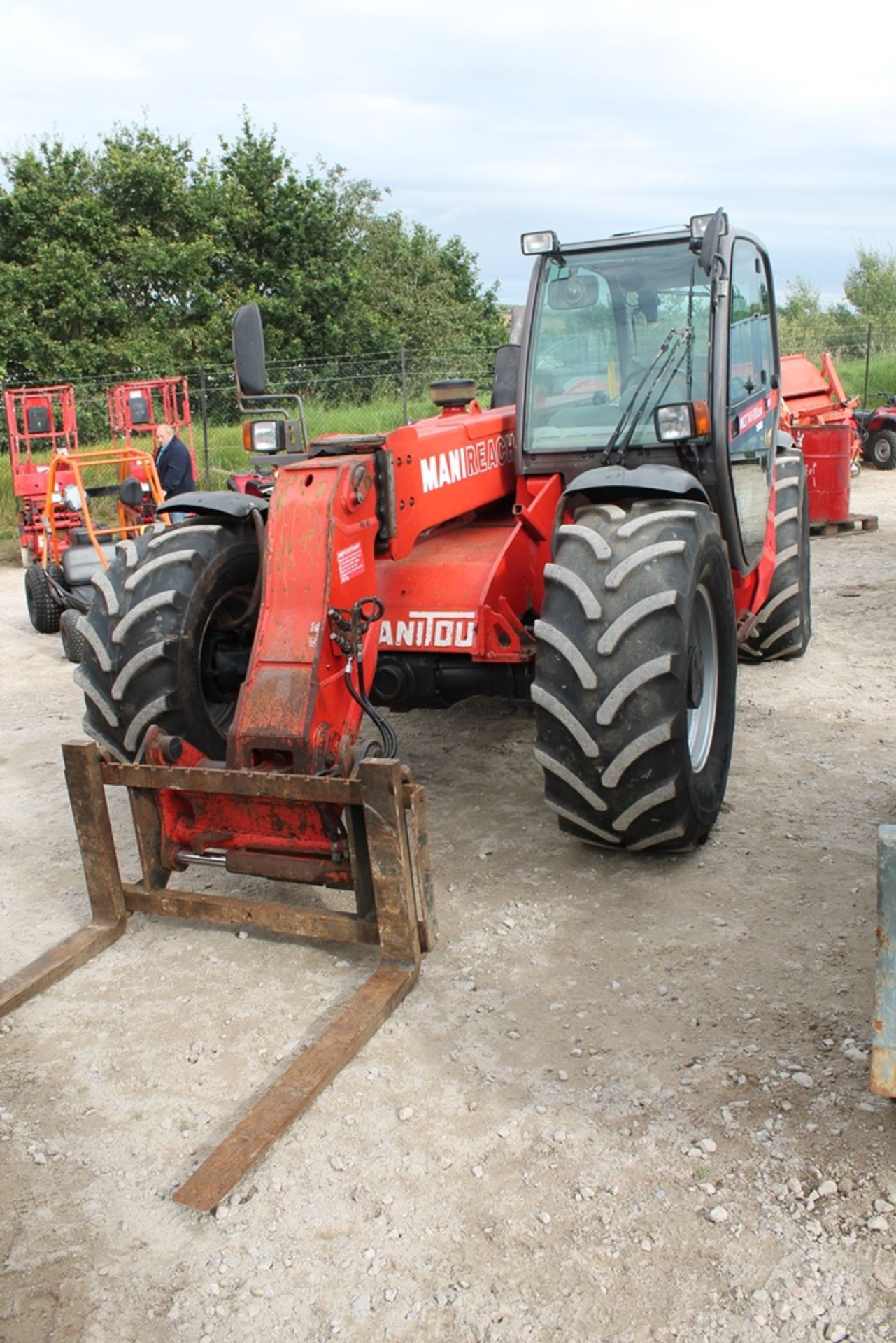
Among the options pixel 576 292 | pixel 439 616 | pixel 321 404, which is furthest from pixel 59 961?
pixel 321 404

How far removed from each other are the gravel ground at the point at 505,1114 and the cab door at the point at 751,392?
4.87 ft

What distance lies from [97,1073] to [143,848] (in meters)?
0.87

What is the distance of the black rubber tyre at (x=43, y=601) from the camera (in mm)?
10312

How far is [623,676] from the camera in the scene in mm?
3975

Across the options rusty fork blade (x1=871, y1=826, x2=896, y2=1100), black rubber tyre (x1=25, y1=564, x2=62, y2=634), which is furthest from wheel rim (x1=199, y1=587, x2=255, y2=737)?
black rubber tyre (x1=25, y1=564, x2=62, y2=634)

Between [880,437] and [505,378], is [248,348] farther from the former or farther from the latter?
[880,437]

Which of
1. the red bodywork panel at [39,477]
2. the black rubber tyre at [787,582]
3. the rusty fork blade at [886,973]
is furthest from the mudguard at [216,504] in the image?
the red bodywork panel at [39,477]

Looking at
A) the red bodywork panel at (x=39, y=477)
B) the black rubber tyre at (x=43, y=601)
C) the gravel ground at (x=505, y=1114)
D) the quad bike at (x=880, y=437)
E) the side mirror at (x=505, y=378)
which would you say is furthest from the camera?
the quad bike at (x=880, y=437)

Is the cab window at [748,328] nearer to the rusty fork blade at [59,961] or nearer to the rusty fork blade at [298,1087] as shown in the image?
the rusty fork blade at [298,1087]

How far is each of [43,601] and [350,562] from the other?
7.12 m

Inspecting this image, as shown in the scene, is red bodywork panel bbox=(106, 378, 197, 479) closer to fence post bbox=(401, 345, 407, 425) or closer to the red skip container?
fence post bbox=(401, 345, 407, 425)

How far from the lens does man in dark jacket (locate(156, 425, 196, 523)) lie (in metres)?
11.4

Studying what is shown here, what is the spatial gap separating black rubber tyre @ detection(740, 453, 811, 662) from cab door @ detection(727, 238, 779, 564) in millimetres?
1054

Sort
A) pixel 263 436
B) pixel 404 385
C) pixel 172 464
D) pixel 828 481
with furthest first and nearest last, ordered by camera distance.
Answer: pixel 404 385 < pixel 828 481 < pixel 172 464 < pixel 263 436
